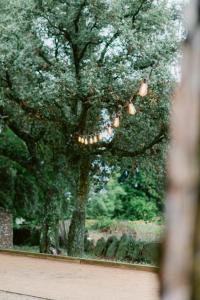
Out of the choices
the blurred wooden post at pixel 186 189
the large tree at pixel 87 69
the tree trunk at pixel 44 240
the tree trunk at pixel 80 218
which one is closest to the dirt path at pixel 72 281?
the tree trunk at pixel 80 218

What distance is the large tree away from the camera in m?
14.7

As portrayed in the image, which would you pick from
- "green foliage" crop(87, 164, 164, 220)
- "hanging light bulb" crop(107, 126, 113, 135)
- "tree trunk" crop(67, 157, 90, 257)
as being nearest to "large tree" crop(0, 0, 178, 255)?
"tree trunk" crop(67, 157, 90, 257)

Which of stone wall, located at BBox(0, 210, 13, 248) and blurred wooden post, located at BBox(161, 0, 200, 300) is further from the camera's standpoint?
stone wall, located at BBox(0, 210, 13, 248)

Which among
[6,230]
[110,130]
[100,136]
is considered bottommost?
[6,230]

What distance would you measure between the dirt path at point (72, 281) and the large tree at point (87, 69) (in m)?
3.63

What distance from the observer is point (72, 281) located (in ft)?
36.8

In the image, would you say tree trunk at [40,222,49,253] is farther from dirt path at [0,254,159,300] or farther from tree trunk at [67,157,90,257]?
dirt path at [0,254,159,300]

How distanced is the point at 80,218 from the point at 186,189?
55.4ft

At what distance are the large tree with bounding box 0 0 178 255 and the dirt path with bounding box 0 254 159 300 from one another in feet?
11.9

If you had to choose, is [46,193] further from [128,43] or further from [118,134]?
[128,43]

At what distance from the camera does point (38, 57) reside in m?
15.7

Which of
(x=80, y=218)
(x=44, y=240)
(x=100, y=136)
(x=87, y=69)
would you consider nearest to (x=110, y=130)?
(x=100, y=136)

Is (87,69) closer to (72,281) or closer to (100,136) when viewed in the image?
(100,136)

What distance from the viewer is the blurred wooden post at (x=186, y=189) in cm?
48
